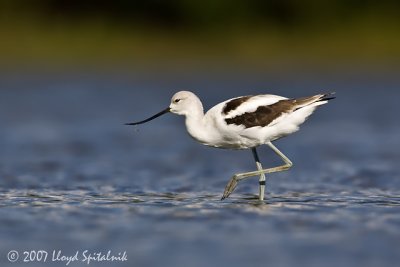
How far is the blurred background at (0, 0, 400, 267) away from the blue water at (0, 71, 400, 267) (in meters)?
0.03

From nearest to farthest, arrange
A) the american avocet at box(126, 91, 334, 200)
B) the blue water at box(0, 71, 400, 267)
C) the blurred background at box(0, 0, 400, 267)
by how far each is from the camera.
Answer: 1. the blue water at box(0, 71, 400, 267)
2. the blurred background at box(0, 0, 400, 267)
3. the american avocet at box(126, 91, 334, 200)

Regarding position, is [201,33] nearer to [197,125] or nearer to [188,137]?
[188,137]

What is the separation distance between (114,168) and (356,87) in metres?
10.7

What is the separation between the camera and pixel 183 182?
38.2 ft

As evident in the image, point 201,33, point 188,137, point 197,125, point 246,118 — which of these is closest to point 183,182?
point 197,125

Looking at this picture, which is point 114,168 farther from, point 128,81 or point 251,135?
point 128,81

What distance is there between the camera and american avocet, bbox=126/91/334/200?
9344 millimetres

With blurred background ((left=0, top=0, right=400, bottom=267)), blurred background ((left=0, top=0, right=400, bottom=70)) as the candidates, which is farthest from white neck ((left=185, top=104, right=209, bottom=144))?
blurred background ((left=0, top=0, right=400, bottom=70))

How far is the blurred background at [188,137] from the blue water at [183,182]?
29 mm

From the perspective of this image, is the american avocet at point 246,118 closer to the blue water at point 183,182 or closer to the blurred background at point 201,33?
the blue water at point 183,182

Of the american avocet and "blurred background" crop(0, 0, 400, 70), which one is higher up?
"blurred background" crop(0, 0, 400, 70)

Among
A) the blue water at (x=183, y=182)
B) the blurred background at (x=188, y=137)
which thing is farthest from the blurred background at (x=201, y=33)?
the blue water at (x=183, y=182)

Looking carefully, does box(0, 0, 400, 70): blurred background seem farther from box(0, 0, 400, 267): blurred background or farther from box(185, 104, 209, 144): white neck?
box(185, 104, 209, 144): white neck

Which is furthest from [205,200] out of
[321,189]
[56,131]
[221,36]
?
[221,36]
